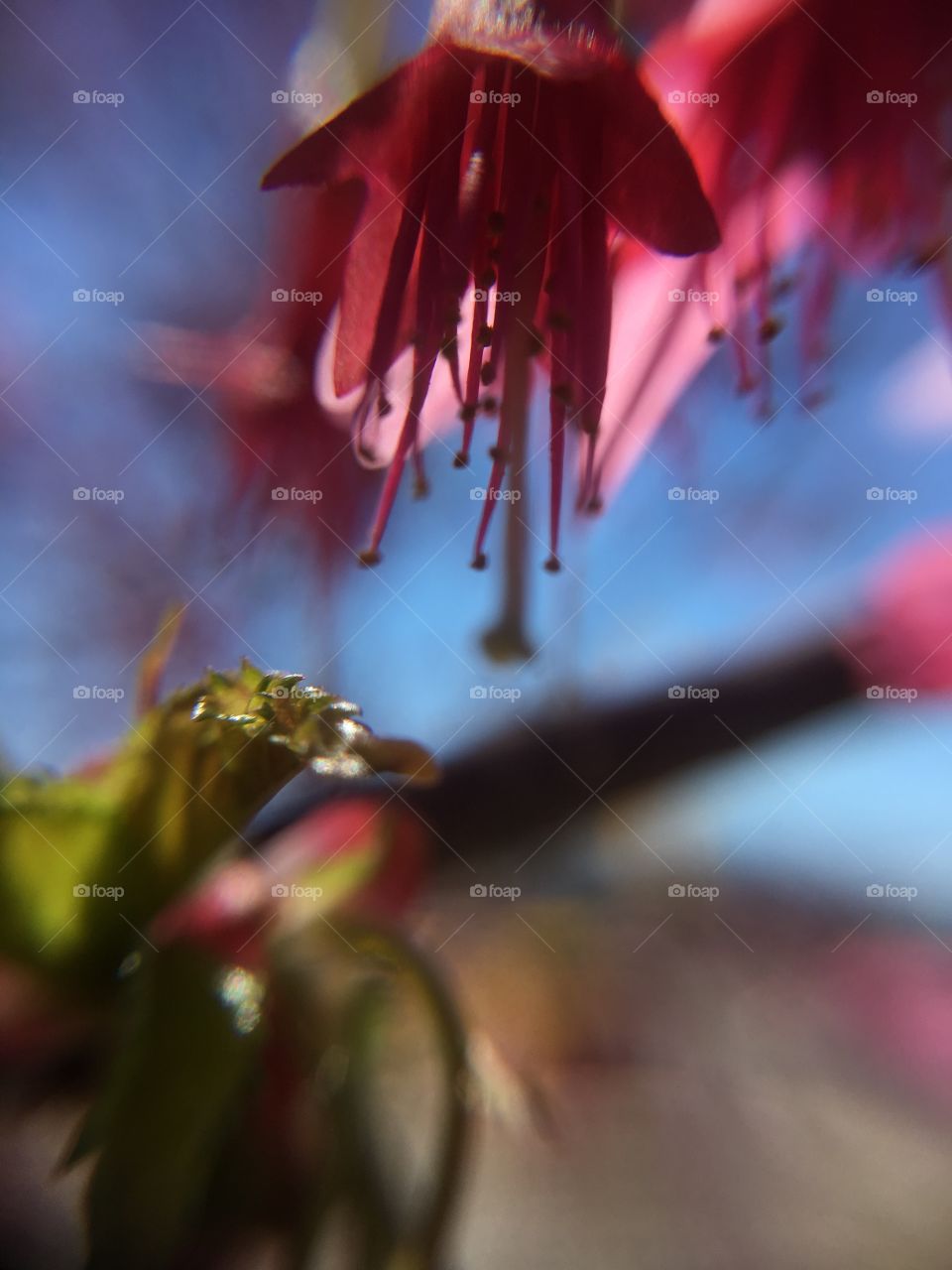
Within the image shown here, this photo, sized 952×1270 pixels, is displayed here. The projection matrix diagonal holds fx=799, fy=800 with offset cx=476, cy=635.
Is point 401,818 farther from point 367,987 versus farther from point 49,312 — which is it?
point 49,312

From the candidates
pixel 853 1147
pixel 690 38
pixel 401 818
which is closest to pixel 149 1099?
pixel 401 818

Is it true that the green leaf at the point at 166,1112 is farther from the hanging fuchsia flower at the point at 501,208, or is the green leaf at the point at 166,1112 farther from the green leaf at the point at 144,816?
the hanging fuchsia flower at the point at 501,208

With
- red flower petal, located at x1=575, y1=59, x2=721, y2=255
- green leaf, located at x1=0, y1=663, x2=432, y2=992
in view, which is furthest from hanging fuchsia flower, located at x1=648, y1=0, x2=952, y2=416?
green leaf, located at x1=0, y1=663, x2=432, y2=992

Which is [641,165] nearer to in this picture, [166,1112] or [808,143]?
[808,143]

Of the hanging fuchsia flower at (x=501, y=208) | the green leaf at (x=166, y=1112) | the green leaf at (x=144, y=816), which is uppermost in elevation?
the hanging fuchsia flower at (x=501, y=208)

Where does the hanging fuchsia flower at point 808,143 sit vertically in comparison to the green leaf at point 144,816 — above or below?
above

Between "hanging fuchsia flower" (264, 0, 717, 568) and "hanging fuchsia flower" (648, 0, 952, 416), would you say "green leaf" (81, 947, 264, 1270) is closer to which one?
"hanging fuchsia flower" (264, 0, 717, 568)

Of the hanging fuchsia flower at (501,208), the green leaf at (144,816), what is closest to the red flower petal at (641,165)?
the hanging fuchsia flower at (501,208)

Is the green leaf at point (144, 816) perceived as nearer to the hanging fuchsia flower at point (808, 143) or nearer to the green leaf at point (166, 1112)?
the green leaf at point (166, 1112)

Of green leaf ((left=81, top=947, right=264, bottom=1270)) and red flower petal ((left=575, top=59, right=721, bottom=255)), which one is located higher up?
red flower petal ((left=575, top=59, right=721, bottom=255))
